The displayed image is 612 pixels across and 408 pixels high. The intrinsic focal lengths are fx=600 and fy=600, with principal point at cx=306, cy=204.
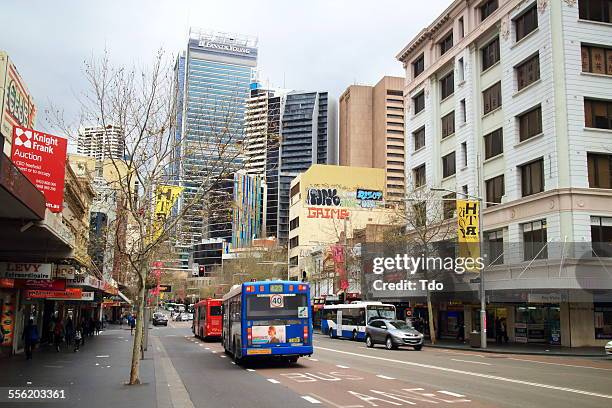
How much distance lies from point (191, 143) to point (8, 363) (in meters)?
11.7

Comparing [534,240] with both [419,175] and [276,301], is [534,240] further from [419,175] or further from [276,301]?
[276,301]

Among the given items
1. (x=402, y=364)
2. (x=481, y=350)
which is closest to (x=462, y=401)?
(x=402, y=364)

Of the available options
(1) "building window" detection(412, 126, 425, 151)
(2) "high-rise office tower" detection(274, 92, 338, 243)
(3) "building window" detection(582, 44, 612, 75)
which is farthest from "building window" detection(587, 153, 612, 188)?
(2) "high-rise office tower" detection(274, 92, 338, 243)

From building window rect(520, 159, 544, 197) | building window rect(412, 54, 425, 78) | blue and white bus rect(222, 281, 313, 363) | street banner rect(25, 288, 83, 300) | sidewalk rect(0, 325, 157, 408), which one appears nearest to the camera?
sidewalk rect(0, 325, 157, 408)

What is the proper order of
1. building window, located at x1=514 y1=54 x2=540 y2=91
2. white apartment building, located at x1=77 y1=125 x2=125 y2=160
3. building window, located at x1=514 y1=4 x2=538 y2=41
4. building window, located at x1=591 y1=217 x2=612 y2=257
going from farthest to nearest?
building window, located at x1=514 y1=4 x2=538 y2=41 < building window, located at x1=514 y1=54 x2=540 y2=91 < building window, located at x1=591 y1=217 x2=612 y2=257 < white apartment building, located at x1=77 y1=125 x2=125 y2=160

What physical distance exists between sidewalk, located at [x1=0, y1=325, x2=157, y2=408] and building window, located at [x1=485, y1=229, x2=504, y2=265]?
23.0 metres

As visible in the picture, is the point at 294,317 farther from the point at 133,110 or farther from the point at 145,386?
the point at 133,110

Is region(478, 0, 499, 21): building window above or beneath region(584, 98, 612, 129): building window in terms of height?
above

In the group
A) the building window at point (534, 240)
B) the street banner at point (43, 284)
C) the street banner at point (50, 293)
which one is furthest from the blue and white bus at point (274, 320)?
the building window at point (534, 240)

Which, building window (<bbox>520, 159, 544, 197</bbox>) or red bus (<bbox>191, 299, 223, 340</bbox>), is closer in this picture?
building window (<bbox>520, 159, 544, 197</bbox>)

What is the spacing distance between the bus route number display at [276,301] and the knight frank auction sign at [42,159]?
Result: 8.07m

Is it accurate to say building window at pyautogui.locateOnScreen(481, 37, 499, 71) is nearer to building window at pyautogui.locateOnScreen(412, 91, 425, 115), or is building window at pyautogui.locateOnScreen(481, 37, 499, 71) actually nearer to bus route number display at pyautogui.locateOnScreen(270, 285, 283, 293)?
building window at pyautogui.locateOnScreen(412, 91, 425, 115)

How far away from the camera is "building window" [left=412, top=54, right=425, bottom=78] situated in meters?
53.6

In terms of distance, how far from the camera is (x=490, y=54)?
4272 cm
